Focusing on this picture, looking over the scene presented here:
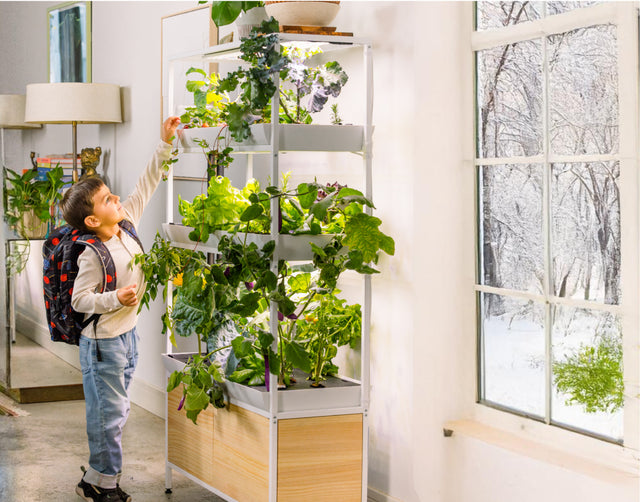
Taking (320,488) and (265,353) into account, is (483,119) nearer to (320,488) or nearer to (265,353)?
(265,353)

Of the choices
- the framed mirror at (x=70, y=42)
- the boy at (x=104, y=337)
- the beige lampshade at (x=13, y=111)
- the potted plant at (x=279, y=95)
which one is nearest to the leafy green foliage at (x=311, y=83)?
the potted plant at (x=279, y=95)

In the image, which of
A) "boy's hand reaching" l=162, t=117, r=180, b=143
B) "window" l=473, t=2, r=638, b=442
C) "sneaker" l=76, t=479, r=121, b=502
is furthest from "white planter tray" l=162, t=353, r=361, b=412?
"boy's hand reaching" l=162, t=117, r=180, b=143

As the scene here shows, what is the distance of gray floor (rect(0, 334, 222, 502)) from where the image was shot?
11.7 ft

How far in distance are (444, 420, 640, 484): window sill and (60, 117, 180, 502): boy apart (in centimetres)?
128

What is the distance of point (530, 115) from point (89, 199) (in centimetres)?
165

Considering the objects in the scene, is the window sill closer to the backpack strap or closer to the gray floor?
the gray floor

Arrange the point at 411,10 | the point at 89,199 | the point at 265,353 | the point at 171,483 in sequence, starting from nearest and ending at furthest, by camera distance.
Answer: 1. the point at 265,353
2. the point at 411,10
3. the point at 89,199
4. the point at 171,483

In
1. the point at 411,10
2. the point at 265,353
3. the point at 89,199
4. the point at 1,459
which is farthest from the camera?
the point at 1,459

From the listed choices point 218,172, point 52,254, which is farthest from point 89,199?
point 218,172

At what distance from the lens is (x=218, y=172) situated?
403 centimetres

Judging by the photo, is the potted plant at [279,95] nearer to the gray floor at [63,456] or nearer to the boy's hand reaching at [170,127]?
the boy's hand reaching at [170,127]

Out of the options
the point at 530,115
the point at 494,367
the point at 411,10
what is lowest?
the point at 494,367

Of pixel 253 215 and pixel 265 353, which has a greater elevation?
pixel 253 215

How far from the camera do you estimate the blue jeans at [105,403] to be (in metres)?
3.35
